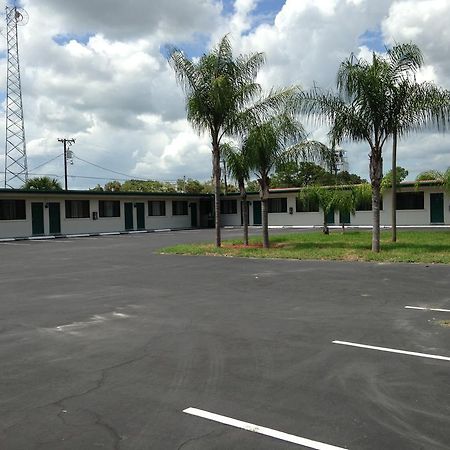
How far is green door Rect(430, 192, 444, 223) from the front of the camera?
116 ft

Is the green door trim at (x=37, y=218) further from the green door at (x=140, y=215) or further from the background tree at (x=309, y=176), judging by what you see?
the background tree at (x=309, y=176)

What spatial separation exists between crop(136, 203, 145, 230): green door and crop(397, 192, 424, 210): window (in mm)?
19428

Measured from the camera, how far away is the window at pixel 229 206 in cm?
4703

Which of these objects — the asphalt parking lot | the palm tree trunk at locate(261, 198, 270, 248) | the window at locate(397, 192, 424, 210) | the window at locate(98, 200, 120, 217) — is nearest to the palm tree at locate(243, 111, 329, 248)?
the palm tree trunk at locate(261, 198, 270, 248)

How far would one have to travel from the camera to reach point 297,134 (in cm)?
2088

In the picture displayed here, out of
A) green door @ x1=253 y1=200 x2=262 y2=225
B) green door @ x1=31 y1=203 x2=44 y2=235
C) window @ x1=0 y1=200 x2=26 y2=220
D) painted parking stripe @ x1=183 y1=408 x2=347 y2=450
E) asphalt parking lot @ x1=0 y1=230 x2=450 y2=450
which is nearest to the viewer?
painted parking stripe @ x1=183 y1=408 x2=347 y2=450

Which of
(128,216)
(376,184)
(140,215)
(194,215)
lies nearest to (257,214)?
(194,215)

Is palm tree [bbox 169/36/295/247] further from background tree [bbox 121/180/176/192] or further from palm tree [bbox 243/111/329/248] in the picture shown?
background tree [bbox 121/180/176/192]

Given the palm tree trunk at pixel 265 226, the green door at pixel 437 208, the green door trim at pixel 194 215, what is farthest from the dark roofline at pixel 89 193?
the green door at pixel 437 208

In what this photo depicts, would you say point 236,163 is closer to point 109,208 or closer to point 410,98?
point 410,98

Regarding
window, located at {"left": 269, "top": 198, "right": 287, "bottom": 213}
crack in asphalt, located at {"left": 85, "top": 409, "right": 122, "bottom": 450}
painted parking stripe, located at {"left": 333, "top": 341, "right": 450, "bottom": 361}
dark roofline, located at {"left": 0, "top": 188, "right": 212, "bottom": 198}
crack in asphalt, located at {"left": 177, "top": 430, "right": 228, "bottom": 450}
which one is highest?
dark roofline, located at {"left": 0, "top": 188, "right": 212, "bottom": 198}

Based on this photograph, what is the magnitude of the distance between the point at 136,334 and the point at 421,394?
13.0 feet

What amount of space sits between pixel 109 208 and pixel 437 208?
23231 mm

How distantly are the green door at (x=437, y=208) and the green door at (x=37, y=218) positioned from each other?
85.0 ft
